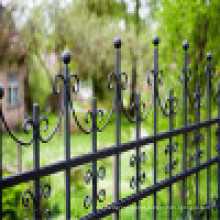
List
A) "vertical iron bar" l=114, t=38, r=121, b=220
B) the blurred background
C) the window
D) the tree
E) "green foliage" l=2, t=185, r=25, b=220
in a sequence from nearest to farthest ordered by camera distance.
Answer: "vertical iron bar" l=114, t=38, r=121, b=220 < the tree < "green foliage" l=2, t=185, r=25, b=220 < the blurred background < the window

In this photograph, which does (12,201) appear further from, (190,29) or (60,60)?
(60,60)

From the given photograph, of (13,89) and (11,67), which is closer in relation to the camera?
(11,67)

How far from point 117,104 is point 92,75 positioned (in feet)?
15.5

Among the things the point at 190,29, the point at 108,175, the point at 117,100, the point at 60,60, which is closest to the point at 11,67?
the point at 60,60

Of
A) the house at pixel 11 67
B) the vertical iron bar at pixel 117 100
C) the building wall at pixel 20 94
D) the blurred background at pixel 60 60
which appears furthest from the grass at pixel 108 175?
the vertical iron bar at pixel 117 100

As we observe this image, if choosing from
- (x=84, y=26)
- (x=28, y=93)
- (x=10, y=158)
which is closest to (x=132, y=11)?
(x=84, y=26)

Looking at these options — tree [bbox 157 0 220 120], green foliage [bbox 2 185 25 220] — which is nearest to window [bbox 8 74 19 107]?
green foliage [bbox 2 185 25 220]

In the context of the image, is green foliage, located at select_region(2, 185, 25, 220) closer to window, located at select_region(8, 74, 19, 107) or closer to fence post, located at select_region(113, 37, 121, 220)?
window, located at select_region(8, 74, 19, 107)

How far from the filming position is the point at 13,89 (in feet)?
20.3

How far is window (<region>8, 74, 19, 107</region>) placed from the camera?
19.8 feet

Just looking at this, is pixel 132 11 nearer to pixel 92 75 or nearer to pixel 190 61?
pixel 92 75

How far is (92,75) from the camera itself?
642cm

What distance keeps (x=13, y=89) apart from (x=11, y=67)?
0.36 metres

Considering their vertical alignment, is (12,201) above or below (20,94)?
below
